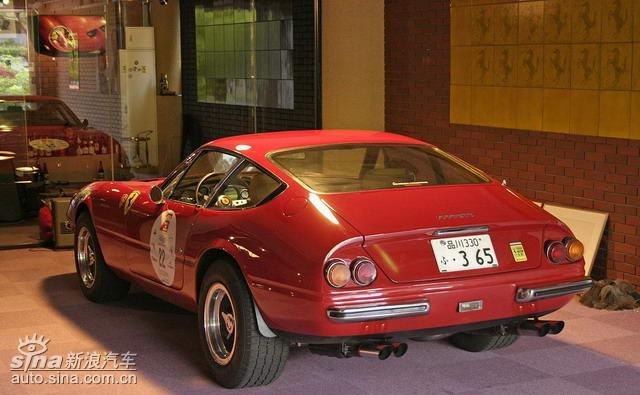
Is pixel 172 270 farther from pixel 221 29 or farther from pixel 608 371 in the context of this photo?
pixel 221 29

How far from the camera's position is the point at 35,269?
27.6 feet

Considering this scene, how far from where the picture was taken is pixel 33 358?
565 cm

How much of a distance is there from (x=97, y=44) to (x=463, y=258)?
6.57 meters

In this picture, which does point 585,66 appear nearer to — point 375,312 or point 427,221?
point 427,221

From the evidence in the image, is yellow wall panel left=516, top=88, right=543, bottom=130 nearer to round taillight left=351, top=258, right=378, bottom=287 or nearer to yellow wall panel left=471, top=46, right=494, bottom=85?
yellow wall panel left=471, top=46, right=494, bottom=85

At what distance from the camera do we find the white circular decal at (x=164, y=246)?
5.65 meters

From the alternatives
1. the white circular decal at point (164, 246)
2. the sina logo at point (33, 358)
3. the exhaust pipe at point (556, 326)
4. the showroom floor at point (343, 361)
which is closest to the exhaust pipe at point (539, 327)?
the exhaust pipe at point (556, 326)

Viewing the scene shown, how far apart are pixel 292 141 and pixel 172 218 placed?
0.82 m

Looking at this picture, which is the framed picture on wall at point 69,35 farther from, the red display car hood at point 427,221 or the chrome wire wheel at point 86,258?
the red display car hood at point 427,221

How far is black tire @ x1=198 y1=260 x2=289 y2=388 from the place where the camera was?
484 cm

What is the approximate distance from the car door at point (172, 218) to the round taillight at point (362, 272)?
4.25ft

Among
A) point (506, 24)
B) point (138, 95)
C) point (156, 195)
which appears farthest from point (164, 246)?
point (138, 95)

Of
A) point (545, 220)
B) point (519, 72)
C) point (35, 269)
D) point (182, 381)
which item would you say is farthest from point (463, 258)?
point (35, 269)

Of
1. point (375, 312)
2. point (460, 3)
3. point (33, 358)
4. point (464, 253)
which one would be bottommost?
point (33, 358)
